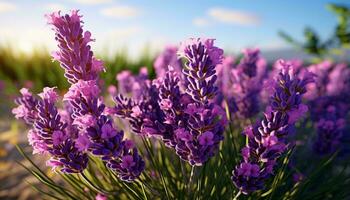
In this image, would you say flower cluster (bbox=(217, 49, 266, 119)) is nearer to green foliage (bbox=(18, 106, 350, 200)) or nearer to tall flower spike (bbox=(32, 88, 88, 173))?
green foliage (bbox=(18, 106, 350, 200))

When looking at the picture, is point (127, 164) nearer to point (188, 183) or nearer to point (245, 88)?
point (188, 183)

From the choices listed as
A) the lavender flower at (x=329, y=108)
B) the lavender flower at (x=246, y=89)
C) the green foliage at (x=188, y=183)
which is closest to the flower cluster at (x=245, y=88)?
the lavender flower at (x=246, y=89)

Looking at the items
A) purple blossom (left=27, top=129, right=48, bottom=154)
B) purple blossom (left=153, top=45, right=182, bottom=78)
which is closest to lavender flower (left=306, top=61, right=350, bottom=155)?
purple blossom (left=153, top=45, right=182, bottom=78)

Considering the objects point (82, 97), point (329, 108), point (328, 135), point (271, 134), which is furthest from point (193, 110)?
point (329, 108)

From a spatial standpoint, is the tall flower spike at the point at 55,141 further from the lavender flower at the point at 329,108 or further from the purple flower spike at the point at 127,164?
the lavender flower at the point at 329,108

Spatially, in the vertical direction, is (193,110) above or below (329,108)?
above

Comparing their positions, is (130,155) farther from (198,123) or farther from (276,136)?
(276,136)
